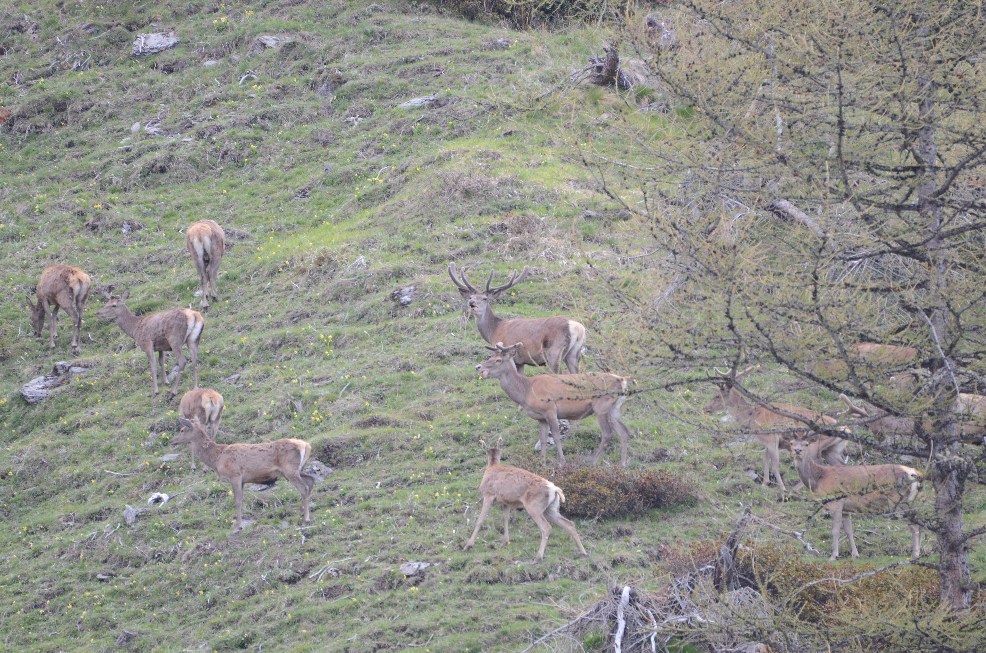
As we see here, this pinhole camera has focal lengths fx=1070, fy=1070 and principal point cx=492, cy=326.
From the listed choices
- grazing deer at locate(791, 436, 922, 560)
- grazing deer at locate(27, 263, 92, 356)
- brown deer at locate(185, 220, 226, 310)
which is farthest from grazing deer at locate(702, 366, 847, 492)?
grazing deer at locate(27, 263, 92, 356)

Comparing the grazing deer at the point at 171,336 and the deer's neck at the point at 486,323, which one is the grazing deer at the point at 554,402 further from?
the grazing deer at the point at 171,336

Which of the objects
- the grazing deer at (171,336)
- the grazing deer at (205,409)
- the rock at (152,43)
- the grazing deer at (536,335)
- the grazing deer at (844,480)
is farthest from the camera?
the rock at (152,43)

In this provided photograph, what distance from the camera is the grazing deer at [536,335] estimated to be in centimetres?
1442

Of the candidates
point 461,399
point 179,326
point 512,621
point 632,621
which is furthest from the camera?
point 179,326

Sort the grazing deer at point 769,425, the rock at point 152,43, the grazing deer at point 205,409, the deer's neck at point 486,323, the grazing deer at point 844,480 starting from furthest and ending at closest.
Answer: the rock at point 152,43
the deer's neck at point 486,323
the grazing deer at point 205,409
the grazing deer at point 769,425
the grazing deer at point 844,480

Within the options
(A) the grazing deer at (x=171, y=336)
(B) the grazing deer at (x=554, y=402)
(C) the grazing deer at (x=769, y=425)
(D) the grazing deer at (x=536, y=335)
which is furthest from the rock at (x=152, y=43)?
(C) the grazing deer at (x=769, y=425)

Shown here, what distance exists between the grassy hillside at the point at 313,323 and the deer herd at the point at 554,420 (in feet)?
1.27

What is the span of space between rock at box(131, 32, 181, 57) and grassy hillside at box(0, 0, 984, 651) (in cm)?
35

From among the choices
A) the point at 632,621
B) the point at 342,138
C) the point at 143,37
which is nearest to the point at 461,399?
the point at 632,621

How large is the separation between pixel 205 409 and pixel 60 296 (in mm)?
6084

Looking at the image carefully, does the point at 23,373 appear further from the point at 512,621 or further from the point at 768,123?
the point at 768,123

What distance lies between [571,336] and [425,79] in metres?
14.3

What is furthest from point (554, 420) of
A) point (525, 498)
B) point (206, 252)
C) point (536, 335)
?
point (206, 252)

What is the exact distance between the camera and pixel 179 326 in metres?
17.0
